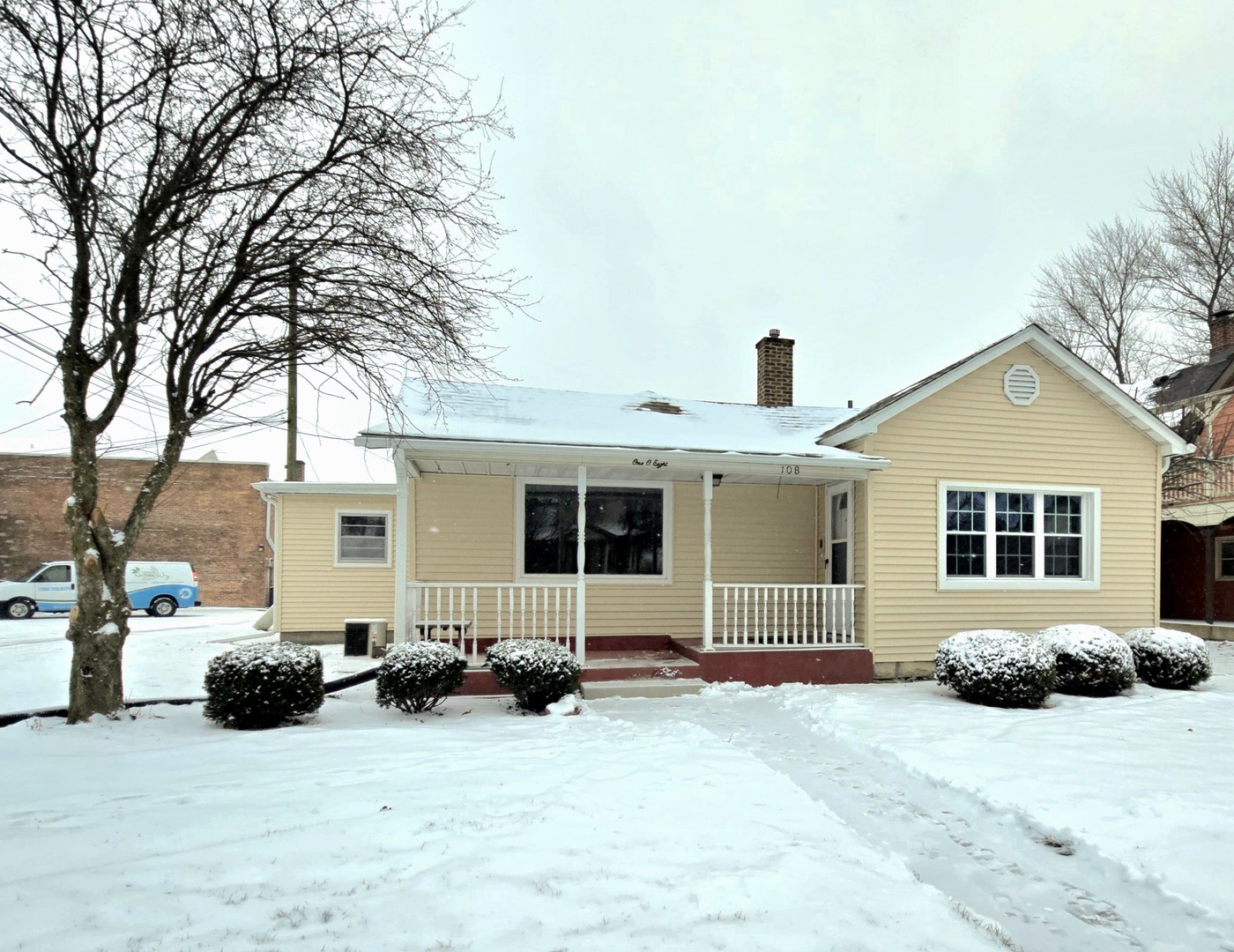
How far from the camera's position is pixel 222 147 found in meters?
6.72

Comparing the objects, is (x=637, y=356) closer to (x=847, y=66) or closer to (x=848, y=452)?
(x=847, y=66)

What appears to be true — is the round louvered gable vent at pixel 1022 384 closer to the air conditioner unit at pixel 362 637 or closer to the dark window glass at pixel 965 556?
the dark window glass at pixel 965 556

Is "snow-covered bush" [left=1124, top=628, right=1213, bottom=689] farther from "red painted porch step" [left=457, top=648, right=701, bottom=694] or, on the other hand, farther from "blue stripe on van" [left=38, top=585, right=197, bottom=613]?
"blue stripe on van" [left=38, top=585, right=197, bottom=613]

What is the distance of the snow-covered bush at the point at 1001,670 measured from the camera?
8.02 metres

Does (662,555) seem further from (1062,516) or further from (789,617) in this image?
(1062,516)

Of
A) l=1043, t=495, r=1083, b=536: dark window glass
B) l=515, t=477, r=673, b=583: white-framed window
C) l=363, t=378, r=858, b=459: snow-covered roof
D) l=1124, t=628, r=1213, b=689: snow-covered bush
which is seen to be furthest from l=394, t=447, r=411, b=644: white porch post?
l=1124, t=628, r=1213, b=689: snow-covered bush

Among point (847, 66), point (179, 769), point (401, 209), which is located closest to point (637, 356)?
point (847, 66)

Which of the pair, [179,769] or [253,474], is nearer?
[179,769]

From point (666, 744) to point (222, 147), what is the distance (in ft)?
22.8

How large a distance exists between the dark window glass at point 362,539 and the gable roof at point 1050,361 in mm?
8975

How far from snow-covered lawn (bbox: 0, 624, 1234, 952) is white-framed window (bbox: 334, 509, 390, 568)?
7.32m

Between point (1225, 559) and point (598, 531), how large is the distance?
55.4 feet

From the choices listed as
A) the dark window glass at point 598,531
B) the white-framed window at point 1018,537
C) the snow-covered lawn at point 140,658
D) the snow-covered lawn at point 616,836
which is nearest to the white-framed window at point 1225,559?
the white-framed window at point 1018,537

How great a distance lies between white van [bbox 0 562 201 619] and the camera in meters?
20.4
